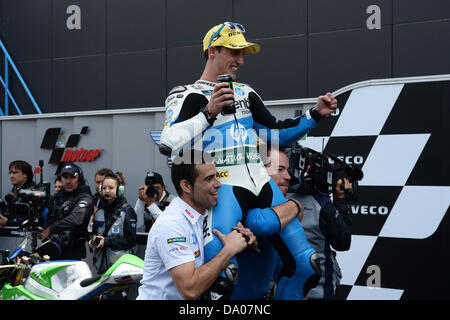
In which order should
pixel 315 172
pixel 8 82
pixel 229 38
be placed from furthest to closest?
1. pixel 8 82
2. pixel 315 172
3. pixel 229 38

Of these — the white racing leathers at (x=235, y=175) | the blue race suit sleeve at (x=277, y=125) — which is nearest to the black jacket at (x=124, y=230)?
the blue race suit sleeve at (x=277, y=125)

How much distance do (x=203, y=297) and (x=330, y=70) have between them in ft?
17.2

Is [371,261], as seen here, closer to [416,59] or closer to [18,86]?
[416,59]

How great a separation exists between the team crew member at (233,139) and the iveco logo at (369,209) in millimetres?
1422

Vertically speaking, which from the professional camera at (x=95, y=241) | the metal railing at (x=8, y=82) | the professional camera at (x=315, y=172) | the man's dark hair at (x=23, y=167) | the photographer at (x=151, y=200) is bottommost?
the professional camera at (x=95, y=241)

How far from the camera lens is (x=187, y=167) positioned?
2.47 meters

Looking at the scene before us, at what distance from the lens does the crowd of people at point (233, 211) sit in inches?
93.1

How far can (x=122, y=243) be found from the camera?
15.8 ft

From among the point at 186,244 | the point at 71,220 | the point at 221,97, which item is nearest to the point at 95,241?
the point at 71,220

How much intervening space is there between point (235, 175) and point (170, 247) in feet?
1.78

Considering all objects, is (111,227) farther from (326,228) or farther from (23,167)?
(326,228)

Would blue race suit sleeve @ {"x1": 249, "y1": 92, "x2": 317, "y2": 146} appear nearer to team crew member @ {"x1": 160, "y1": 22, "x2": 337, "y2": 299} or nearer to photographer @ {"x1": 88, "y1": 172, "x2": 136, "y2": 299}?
team crew member @ {"x1": 160, "y1": 22, "x2": 337, "y2": 299}

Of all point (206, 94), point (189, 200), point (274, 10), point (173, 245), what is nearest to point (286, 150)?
point (206, 94)

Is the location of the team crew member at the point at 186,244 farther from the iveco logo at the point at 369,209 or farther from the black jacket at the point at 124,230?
the black jacket at the point at 124,230
